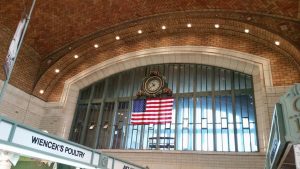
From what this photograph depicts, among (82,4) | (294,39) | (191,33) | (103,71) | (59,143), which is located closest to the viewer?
(59,143)

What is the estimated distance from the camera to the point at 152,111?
12531 millimetres

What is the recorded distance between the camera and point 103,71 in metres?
14.6

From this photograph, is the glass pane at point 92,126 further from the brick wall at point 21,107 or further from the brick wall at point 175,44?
the brick wall at point 21,107

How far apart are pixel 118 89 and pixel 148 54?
98.9 inches

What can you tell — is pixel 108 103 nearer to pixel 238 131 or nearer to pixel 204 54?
pixel 204 54

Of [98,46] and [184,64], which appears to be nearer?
[184,64]

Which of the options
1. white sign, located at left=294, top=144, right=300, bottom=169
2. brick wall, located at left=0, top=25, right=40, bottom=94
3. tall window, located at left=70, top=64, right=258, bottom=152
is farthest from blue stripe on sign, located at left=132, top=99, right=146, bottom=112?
white sign, located at left=294, top=144, right=300, bottom=169

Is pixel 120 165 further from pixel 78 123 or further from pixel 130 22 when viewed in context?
pixel 130 22

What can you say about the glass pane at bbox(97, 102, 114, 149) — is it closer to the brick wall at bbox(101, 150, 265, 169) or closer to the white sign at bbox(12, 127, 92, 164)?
the brick wall at bbox(101, 150, 265, 169)

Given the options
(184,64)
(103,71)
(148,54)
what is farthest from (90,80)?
(184,64)

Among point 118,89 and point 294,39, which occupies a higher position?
point 294,39

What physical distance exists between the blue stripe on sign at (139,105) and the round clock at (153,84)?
593mm

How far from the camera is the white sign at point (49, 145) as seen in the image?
4289 millimetres

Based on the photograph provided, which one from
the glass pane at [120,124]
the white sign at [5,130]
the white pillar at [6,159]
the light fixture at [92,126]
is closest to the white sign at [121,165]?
the white pillar at [6,159]
